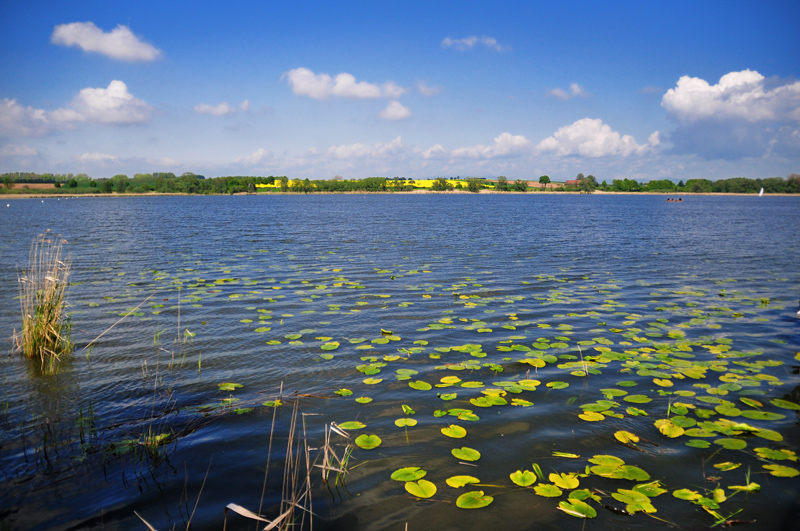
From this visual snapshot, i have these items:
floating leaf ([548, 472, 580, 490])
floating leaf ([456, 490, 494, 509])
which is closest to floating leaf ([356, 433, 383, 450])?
floating leaf ([456, 490, 494, 509])

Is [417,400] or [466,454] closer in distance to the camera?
[466,454]

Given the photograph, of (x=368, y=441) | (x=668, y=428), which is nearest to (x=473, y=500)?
(x=368, y=441)

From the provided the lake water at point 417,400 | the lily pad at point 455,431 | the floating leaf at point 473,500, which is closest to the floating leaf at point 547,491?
the lake water at point 417,400

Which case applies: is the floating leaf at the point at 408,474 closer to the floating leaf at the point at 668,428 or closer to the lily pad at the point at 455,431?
the lily pad at the point at 455,431

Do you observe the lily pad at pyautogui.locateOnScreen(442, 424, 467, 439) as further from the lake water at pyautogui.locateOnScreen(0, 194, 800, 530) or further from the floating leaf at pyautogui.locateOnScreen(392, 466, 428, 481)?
the floating leaf at pyautogui.locateOnScreen(392, 466, 428, 481)

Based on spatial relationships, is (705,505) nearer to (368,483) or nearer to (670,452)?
(670,452)

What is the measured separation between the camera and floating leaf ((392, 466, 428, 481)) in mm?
4617

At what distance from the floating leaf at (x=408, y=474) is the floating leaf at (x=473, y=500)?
1.74 ft

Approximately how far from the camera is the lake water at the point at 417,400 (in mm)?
4312

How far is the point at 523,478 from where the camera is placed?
4602 mm

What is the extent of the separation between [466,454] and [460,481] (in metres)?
0.54

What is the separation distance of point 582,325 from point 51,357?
38.3 feet

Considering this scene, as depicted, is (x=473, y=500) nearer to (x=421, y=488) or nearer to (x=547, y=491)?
(x=421, y=488)

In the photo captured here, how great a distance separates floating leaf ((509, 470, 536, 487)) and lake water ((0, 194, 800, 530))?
3.4 inches
